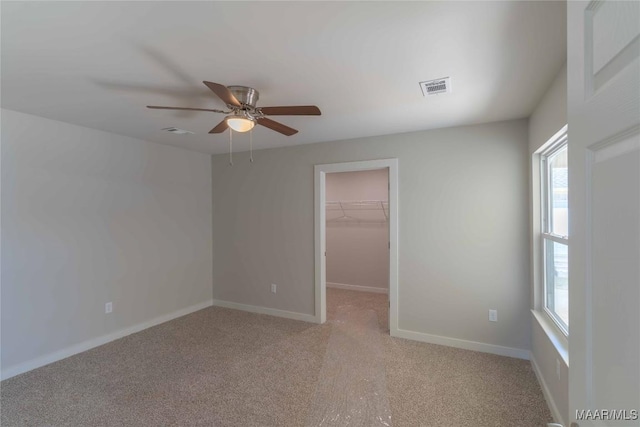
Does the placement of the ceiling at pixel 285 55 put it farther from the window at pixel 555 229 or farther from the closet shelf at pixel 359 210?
the closet shelf at pixel 359 210

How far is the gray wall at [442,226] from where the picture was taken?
9.45 feet

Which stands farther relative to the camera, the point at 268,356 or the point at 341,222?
the point at 341,222

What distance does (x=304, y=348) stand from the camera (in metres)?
3.08

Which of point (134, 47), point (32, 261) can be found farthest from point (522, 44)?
point (32, 261)

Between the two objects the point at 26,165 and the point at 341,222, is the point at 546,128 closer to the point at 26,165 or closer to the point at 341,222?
the point at 341,222

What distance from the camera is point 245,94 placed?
2.10 meters

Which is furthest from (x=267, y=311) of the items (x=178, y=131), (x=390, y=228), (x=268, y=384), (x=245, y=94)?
(x=245, y=94)

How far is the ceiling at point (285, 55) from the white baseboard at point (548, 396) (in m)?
2.23

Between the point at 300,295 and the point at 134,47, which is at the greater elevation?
the point at 134,47

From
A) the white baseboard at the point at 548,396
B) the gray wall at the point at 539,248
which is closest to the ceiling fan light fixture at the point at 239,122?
the gray wall at the point at 539,248

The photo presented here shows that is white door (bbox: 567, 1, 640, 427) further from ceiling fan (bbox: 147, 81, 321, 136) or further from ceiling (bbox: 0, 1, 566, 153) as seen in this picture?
ceiling fan (bbox: 147, 81, 321, 136)

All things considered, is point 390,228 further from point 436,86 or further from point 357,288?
point 357,288

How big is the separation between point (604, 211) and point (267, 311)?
4.05 metres

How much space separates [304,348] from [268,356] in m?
0.39
